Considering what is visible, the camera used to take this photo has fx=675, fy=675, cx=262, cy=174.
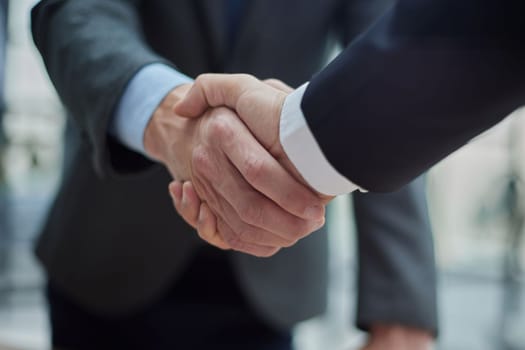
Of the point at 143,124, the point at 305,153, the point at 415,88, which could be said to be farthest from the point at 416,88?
the point at 143,124

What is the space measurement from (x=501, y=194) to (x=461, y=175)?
0.17 m

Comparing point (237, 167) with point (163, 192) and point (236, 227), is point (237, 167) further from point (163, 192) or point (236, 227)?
point (163, 192)

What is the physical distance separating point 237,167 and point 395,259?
38 centimetres

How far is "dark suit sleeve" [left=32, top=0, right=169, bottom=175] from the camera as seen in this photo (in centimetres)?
68

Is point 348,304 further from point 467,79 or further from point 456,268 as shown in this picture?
point 467,79

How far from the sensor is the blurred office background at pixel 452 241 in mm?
2408

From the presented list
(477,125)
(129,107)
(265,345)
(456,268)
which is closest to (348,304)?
(456,268)

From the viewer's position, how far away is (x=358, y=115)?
0.47 m

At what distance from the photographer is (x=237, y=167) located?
593mm

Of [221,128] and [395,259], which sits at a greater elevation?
[221,128]

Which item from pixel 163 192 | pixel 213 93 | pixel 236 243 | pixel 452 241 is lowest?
pixel 452 241

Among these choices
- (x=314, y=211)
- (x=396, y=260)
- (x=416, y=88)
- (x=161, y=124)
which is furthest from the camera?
(x=396, y=260)

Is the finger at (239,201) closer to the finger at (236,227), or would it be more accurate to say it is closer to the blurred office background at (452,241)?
the finger at (236,227)

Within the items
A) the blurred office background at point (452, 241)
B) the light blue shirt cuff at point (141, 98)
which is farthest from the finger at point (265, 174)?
the blurred office background at point (452, 241)
